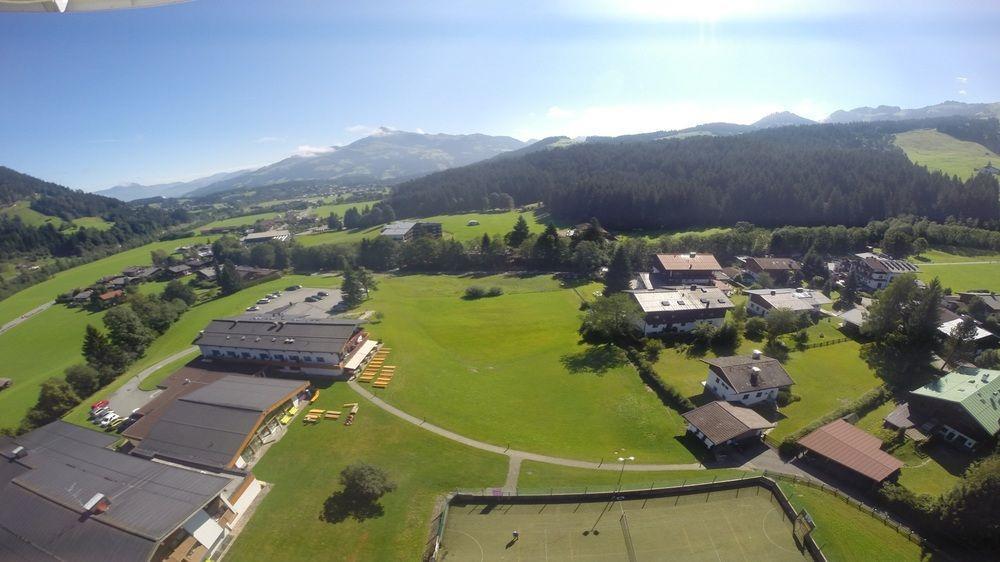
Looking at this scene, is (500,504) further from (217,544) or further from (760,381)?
(760,381)

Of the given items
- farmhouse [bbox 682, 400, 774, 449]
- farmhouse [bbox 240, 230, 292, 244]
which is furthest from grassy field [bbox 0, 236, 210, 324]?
farmhouse [bbox 682, 400, 774, 449]

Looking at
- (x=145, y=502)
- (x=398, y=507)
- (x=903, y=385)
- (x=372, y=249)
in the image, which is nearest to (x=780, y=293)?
(x=903, y=385)

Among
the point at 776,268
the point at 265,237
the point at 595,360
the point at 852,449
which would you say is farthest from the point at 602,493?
the point at 265,237

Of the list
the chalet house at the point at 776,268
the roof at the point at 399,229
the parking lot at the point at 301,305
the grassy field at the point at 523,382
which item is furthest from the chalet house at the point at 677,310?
the roof at the point at 399,229

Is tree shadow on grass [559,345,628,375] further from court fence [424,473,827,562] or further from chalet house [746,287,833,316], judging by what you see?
chalet house [746,287,833,316]

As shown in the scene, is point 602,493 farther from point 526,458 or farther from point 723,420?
point 723,420
